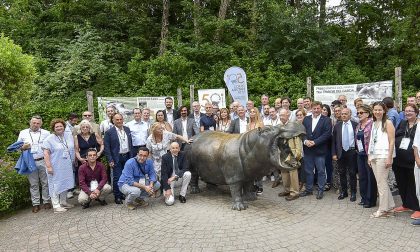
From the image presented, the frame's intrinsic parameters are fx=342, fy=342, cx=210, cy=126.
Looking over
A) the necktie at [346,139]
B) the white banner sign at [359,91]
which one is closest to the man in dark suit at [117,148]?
the necktie at [346,139]

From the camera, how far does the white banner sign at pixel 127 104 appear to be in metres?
11.1

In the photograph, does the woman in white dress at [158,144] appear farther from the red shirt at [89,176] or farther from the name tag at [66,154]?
the name tag at [66,154]

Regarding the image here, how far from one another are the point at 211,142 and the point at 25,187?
418cm

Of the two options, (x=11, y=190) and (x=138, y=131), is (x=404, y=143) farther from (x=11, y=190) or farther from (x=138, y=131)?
(x=11, y=190)

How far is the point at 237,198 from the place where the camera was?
647 centimetres

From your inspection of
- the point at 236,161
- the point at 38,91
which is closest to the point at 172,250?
the point at 236,161

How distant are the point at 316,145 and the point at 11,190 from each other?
21.0 ft

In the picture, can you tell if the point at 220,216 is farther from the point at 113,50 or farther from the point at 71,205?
the point at 113,50

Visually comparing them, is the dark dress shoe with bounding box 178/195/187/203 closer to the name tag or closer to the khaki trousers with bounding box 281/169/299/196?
the khaki trousers with bounding box 281/169/299/196

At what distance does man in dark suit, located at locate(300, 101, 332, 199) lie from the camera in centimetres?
699

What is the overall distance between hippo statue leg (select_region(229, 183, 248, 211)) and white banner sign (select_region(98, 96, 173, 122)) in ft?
17.4

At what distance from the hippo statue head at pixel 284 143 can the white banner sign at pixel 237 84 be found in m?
5.61

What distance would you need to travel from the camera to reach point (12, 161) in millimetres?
7969

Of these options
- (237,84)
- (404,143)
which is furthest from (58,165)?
(237,84)
